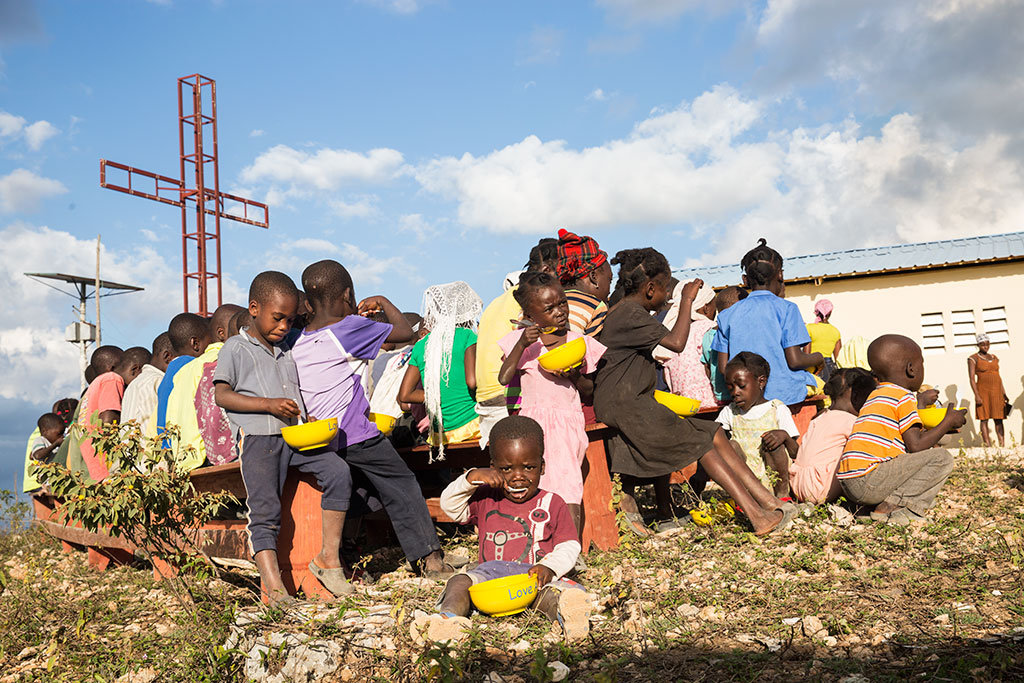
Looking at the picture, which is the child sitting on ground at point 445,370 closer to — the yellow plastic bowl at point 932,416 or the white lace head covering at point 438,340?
the white lace head covering at point 438,340

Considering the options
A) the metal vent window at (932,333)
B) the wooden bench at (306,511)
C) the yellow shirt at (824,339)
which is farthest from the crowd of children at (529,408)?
the metal vent window at (932,333)

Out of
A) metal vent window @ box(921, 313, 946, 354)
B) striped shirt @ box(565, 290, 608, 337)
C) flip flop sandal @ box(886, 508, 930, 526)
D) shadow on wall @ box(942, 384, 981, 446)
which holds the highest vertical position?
metal vent window @ box(921, 313, 946, 354)

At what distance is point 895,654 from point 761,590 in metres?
1.04

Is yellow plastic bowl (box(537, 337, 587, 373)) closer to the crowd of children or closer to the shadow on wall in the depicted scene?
the crowd of children

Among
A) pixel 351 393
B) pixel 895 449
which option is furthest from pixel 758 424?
pixel 351 393

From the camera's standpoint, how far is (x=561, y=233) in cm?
591

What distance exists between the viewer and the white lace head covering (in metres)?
5.47

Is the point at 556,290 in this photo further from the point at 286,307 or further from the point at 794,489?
the point at 794,489

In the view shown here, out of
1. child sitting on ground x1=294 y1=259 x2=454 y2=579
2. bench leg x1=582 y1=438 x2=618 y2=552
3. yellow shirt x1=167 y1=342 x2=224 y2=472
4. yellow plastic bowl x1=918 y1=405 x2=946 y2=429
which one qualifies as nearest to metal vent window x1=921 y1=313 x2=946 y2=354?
yellow plastic bowl x1=918 y1=405 x2=946 y2=429

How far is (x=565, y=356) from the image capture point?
180 inches

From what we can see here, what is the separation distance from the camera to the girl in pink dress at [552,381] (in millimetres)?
4785

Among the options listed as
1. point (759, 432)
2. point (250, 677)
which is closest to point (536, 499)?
point (250, 677)

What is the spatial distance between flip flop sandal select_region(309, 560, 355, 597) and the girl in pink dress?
121 centimetres

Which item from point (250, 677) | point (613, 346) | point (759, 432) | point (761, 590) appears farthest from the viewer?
point (759, 432)
